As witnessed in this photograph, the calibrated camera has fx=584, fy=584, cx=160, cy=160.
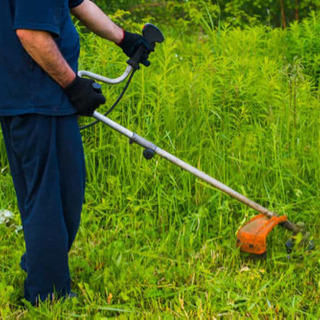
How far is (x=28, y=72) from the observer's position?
2385 mm

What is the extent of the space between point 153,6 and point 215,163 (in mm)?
4460

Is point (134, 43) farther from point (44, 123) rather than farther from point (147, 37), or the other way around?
point (44, 123)

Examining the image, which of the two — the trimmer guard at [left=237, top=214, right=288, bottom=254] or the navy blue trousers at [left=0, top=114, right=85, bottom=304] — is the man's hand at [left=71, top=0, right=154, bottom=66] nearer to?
the navy blue trousers at [left=0, top=114, right=85, bottom=304]

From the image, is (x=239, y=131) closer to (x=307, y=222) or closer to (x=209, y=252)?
(x=307, y=222)

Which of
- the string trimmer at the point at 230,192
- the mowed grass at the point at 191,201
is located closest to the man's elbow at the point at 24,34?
the string trimmer at the point at 230,192

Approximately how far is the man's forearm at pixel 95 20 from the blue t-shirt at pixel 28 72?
353 millimetres

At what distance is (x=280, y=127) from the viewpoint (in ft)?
13.0

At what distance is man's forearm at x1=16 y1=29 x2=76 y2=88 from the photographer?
2270 millimetres

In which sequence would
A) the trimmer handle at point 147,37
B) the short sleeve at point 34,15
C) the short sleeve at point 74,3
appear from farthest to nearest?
the trimmer handle at point 147,37, the short sleeve at point 74,3, the short sleeve at point 34,15

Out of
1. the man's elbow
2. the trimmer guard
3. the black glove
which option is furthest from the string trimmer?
the man's elbow

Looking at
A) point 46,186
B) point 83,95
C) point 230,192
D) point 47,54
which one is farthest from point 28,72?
point 230,192

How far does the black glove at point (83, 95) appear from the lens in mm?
2434

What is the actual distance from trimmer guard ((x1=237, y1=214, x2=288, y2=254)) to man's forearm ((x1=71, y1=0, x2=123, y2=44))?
3.89ft

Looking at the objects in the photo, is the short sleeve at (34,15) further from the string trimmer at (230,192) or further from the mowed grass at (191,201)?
the mowed grass at (191,201)
